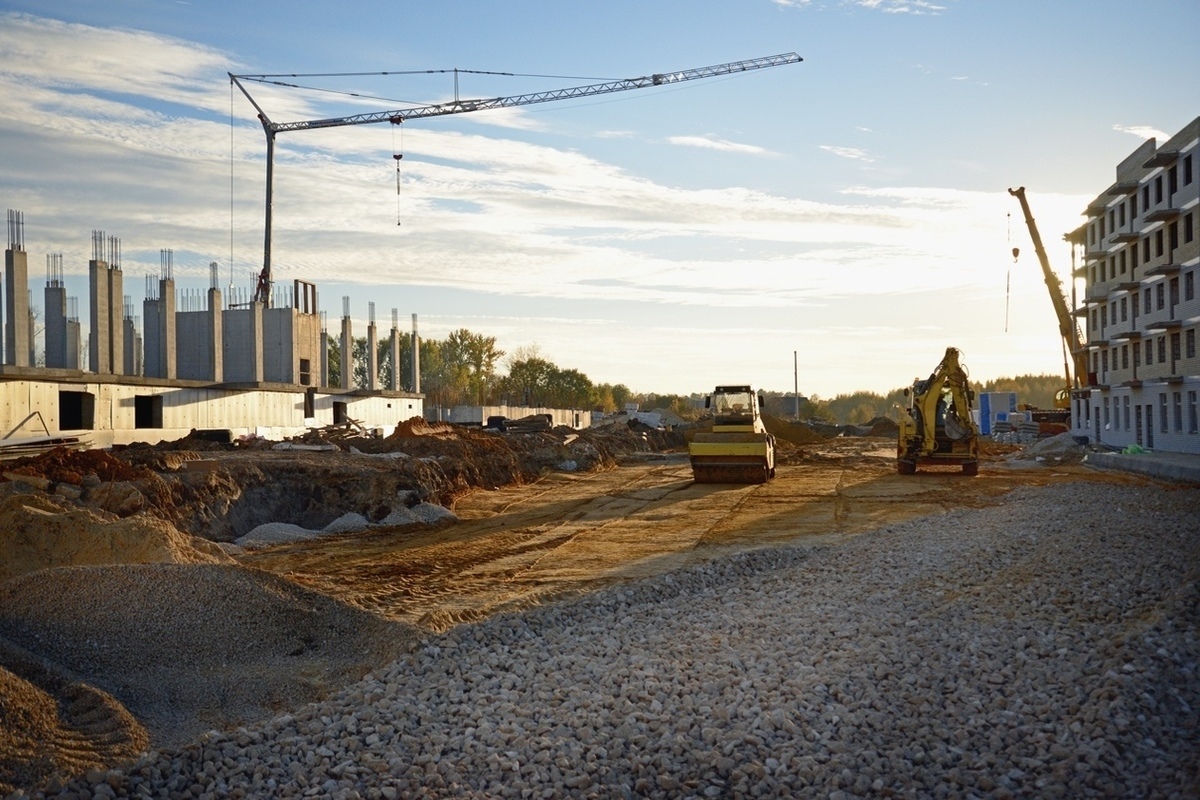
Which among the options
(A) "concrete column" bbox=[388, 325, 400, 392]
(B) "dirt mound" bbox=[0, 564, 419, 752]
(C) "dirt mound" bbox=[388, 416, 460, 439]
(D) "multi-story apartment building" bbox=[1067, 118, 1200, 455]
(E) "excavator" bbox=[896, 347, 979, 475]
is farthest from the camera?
(A) "concrete column" bbox=[388, 325, 400, 392]

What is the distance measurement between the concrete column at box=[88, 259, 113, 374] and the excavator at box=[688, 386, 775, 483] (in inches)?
697

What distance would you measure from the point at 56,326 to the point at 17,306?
11.7 feet

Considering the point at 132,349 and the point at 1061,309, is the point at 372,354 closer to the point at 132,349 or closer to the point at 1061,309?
the point at 132,349

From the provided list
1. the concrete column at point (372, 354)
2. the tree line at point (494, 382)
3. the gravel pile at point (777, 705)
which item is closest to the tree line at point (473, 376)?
the tree line at point (494, 382)

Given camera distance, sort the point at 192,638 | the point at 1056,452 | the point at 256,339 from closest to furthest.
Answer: the point at 192,638, the point at 256,339, the point at 1056,452

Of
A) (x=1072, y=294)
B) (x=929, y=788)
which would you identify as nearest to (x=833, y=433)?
(x=1072, y=294)

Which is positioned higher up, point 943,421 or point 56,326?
point 56,326

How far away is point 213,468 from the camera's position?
2088 cm

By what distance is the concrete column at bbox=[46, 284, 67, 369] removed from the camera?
100 ft

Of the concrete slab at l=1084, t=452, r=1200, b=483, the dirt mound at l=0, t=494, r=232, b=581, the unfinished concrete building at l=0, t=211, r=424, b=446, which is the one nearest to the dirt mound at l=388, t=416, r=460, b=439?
the unfinished concrete building at l=0, t=211, r=424, b=446

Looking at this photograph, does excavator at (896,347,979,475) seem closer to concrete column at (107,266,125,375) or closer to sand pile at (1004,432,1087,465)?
sand pile at (1004,432,1087,465)

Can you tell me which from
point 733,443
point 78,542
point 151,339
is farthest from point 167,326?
point 78,542

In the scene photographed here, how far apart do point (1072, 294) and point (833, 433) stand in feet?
59.4

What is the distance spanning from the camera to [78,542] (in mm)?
13398
